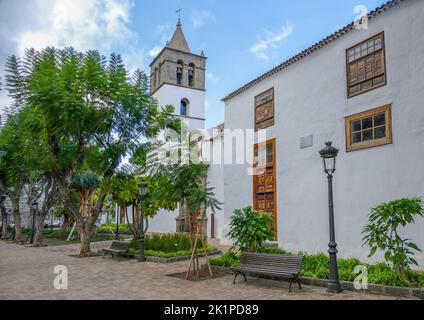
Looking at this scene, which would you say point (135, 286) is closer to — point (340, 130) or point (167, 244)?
point (167, 244)

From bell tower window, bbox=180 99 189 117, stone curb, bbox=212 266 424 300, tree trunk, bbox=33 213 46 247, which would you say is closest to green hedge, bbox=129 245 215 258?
stone curb, bbox=212 266 424 300

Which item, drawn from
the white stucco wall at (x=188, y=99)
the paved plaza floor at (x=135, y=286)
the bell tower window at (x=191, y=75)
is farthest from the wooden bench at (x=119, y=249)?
the bell tower window at (x=191, y=75)

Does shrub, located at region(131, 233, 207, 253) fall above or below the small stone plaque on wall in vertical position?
below

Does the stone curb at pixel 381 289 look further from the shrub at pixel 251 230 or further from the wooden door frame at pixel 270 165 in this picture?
the wooden door frame at pixel 270 165

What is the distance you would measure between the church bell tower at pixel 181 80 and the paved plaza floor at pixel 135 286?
992 inches

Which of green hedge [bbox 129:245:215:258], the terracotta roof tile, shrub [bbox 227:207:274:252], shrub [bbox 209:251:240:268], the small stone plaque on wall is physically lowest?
green hedge [bbox 129:245:215:258]

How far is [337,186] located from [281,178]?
2.71 meters

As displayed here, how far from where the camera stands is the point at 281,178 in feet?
44.3

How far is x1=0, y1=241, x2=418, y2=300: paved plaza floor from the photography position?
7.12m

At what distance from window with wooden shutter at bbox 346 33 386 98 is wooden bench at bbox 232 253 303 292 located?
599 cm

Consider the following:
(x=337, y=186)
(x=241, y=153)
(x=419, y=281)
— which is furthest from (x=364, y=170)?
(x=241, y=153)

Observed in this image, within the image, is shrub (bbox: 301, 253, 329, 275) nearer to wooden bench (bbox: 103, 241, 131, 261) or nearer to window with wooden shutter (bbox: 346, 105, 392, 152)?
window with wooden shutter (bbox: 346, 105, 392, 152)

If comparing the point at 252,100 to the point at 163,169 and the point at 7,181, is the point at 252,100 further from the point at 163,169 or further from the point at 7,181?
the point at 7,181

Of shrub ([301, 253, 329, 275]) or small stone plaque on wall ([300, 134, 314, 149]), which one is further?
small stone plaque on wall ([300, 134, 314, 149])
